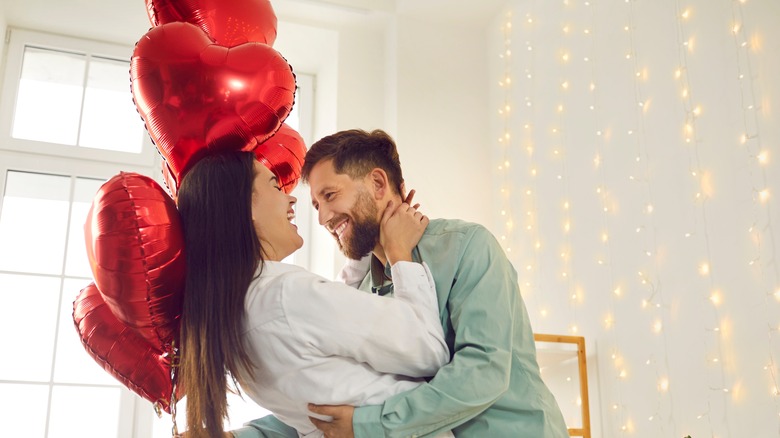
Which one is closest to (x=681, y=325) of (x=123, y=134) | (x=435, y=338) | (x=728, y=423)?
(x=728, y=423)

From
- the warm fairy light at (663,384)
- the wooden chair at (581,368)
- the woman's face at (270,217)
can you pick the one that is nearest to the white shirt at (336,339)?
the woman's face at (270,217)

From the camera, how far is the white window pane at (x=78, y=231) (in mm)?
3545

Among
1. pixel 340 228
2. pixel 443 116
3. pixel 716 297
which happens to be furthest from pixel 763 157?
pixel 443 116

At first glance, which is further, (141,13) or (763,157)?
(141,13)

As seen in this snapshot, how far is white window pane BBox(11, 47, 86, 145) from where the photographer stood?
3709mm

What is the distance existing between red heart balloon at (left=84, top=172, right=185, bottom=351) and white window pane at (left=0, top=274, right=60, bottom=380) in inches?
90.8

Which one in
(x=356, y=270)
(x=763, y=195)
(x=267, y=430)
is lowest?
(x=267, y=430)

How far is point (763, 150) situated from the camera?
86.1 inches

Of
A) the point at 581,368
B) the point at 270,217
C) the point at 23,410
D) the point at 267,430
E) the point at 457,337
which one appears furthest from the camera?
the point at 23,410

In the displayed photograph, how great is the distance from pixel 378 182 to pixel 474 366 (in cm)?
64

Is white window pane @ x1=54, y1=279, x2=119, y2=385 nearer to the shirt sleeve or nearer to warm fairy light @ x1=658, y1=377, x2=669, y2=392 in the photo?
warm fairy light @ x1=658, y1=377, x2=669, y2=392

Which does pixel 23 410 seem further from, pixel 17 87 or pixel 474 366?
pixel 474 366

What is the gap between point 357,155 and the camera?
6.09 ft

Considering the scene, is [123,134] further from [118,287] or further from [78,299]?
[118,287]
